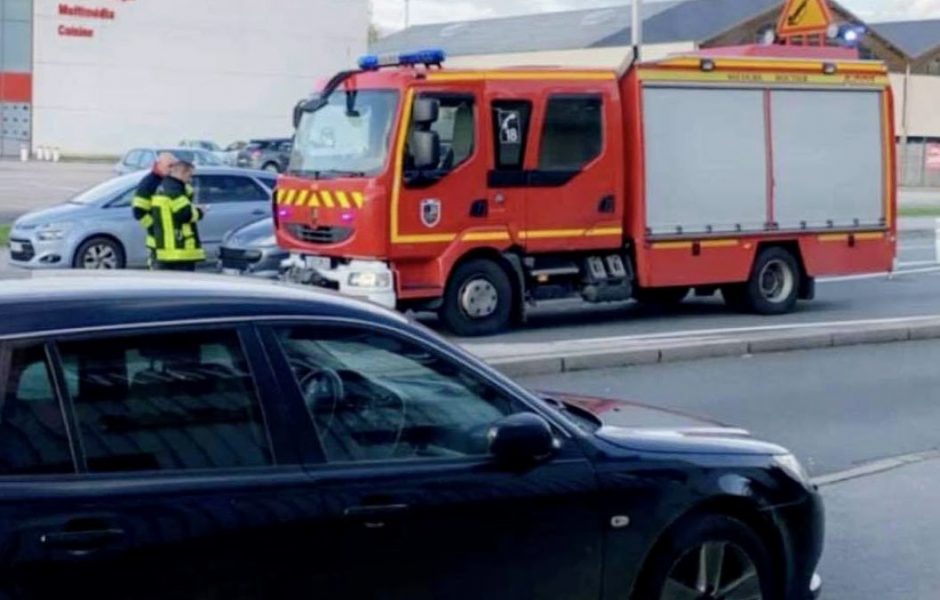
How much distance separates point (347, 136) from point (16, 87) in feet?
203

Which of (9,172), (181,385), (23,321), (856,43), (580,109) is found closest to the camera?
(23,321)

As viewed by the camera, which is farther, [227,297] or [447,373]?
[447,373]

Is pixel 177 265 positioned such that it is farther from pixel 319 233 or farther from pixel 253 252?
pixel 253 252

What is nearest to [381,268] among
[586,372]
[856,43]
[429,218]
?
[429,218]

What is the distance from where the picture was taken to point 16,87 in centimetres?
7469

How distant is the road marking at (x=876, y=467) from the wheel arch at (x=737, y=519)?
303 cm

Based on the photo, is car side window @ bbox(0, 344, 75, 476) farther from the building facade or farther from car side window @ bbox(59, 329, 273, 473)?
the building facade

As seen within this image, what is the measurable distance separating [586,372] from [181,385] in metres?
9.35

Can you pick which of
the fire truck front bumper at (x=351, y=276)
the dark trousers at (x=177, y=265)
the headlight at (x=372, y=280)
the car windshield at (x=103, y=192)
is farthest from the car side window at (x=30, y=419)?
the car windshield at (x=103, y=192)

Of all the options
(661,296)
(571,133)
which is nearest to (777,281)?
(661,296)

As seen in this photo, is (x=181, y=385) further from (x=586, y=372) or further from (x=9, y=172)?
(x=9, y=172)

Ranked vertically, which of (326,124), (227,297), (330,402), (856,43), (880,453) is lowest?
(880,453)

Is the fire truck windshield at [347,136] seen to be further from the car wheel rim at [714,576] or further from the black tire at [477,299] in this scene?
the car wheel rim at [714,576]

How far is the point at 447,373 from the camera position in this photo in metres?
5.42
